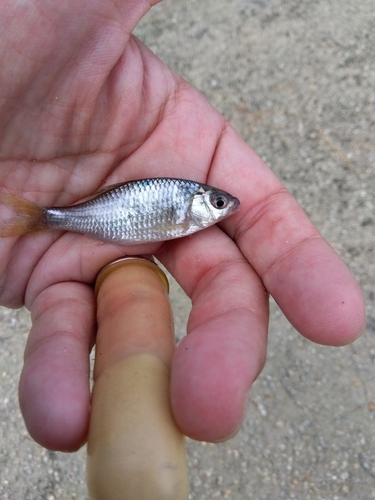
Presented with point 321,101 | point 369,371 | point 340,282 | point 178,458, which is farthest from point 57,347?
point 321,101

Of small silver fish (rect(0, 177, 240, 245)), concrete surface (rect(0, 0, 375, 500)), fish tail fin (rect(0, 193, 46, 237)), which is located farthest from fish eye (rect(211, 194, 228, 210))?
concrete surface (rect(0, 0, 375, 500))

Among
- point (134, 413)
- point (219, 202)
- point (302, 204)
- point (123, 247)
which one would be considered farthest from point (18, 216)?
point (302, 204)

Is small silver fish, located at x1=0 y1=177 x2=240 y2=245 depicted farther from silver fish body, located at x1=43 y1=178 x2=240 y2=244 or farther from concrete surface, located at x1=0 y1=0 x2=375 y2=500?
concrete surface, located at x1=0 y1=0 x2=375 y2=500

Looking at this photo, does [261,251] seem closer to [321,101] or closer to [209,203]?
[209,203]

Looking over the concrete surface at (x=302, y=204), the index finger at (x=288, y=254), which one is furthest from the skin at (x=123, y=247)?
the concrete surface at (x=302, y=204)

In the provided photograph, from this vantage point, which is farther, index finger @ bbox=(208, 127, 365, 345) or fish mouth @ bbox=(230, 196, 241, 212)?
fish mouth @ bbox=(230, 196, 241, 212)

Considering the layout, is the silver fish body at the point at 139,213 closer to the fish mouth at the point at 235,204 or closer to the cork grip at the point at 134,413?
the fish mouth at the point at 235,204

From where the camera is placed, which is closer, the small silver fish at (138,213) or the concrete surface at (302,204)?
the small silver fish at (138,213)
